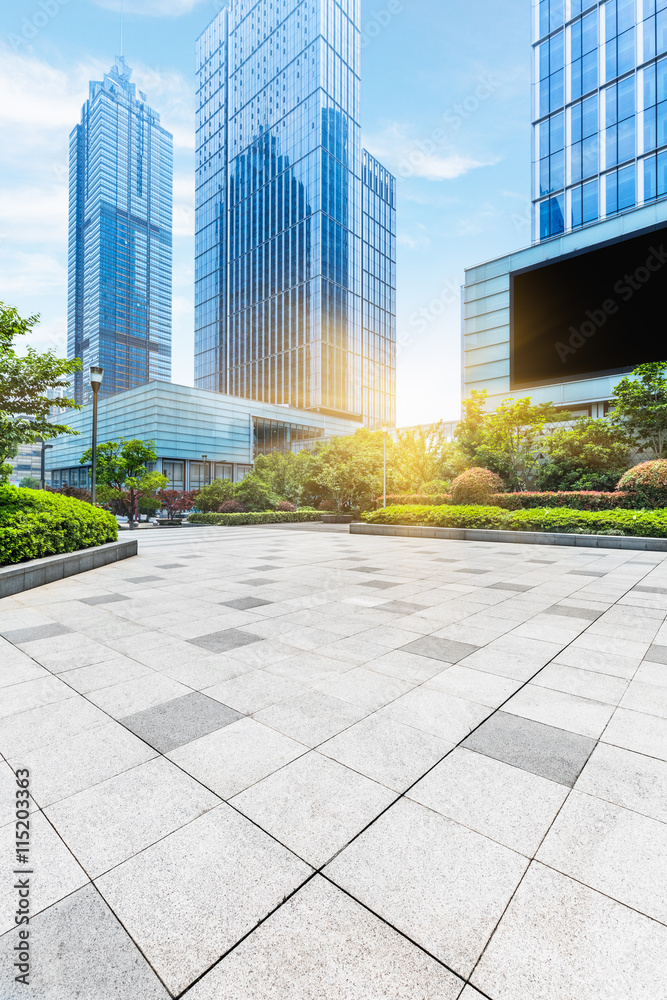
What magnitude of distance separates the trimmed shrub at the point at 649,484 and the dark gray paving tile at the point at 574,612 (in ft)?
37.6

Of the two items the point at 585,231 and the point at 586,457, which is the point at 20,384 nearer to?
the point at 586,457

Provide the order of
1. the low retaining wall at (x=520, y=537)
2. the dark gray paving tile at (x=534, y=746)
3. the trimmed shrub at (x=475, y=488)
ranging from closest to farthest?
the dark gray paving tile at (x=534, y=746)
the low retaining wall at (x=520, y=537)
the trimmed shrub at (x=475, y=488)

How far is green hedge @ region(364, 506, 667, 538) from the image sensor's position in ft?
44.6

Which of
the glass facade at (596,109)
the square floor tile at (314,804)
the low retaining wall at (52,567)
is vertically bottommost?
the square floor tile at (314,804)

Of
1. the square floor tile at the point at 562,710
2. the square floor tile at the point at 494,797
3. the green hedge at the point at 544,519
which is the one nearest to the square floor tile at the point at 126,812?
the square floor tile at the point at 494,797

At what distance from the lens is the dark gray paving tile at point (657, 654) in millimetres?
4492

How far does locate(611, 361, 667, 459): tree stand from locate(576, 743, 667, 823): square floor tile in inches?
847

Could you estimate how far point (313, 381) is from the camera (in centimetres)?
8575

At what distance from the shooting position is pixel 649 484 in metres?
15.4

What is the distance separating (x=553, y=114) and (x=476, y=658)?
4555 centimetres

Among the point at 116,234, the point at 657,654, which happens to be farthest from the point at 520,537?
the point at 116,234

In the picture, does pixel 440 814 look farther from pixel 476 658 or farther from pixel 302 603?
pixel 302 603

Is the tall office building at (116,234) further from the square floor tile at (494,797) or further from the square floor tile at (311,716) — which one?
the square floor tile at (494,797)

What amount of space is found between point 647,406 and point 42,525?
23208mm
